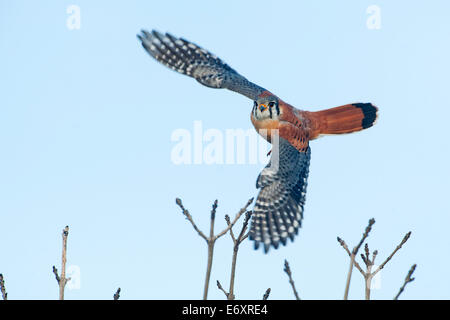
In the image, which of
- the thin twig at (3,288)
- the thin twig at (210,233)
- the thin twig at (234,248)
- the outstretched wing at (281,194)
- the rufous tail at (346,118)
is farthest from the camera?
the rufous tail at (346,118)

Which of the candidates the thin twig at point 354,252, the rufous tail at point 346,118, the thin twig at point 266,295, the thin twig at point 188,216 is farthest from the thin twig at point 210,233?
the rufous tail at point 346,118

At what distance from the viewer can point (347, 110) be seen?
27.3 feet

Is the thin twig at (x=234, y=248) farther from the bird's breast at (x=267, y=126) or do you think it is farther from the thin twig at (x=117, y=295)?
the bird's breast at (x=267, y=126)

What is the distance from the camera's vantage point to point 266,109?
7410mm

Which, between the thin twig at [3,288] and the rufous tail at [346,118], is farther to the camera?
the rufous tail at [346,118]

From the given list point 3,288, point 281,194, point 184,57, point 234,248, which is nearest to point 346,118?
point 281,194

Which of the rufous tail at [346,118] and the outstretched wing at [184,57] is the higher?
the outstretched wing at [184,57]

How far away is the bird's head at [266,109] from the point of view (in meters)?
7.41

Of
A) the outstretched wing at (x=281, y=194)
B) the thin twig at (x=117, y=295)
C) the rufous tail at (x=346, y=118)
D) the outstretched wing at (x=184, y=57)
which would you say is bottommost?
the thin twig at (x=117, y=295)

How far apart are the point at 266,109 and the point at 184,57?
2.13 m

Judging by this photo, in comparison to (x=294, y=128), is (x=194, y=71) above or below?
above
